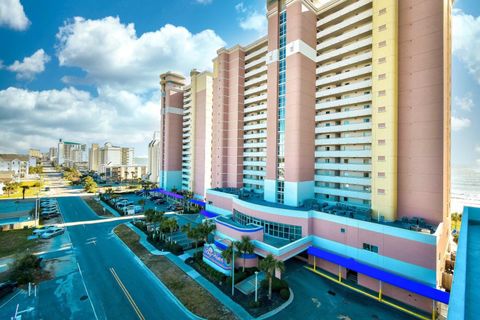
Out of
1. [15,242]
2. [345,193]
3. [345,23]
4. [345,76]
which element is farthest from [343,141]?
[15,242]

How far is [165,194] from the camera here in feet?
268

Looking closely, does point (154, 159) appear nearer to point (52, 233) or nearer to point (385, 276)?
point (52, 233)

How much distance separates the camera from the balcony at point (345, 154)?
3799 centimetres

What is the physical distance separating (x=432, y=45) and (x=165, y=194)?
8028cm

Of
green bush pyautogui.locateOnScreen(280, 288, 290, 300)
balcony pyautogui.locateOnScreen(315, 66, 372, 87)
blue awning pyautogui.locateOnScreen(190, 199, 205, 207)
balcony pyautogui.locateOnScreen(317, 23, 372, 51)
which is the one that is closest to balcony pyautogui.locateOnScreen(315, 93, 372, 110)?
balcony pyautogui.locateOnScreen(315, 66, 372, 87)

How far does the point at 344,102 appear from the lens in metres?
40.4

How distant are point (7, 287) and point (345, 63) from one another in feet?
195

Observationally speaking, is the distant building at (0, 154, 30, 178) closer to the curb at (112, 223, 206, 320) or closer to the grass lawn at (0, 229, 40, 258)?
the grass lawn at (0, 229, 40, 258)

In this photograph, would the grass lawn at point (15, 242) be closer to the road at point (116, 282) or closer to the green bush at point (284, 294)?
the road at point (116, 282)

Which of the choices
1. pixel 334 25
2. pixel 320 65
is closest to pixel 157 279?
pixel 320 65

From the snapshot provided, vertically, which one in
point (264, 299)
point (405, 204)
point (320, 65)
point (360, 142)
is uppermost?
point (320, 65)

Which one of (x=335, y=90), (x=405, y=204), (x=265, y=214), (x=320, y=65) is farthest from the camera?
(x=320, y=65)

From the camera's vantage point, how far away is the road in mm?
23650

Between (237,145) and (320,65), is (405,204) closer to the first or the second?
(320,65)
